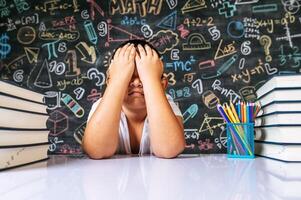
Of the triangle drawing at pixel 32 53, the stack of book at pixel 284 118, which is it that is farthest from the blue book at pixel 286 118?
the triangle drawing at pixel 32 53

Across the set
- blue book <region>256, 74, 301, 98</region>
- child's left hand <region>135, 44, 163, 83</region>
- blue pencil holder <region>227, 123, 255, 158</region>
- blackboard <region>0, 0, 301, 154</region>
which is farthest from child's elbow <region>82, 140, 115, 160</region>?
blackboard <region>0, 0, 301, 154</region>

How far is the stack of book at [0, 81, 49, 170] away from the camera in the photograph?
1.99 feet

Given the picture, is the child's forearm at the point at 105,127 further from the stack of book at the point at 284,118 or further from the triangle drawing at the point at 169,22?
the triangle drawing at the point at 169,22

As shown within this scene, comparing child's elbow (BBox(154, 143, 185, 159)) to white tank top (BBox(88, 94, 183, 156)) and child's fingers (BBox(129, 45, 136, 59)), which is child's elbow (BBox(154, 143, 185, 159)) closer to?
white tank top (BBox(88, 94, 183, 156))

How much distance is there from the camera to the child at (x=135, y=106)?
0.88 metres

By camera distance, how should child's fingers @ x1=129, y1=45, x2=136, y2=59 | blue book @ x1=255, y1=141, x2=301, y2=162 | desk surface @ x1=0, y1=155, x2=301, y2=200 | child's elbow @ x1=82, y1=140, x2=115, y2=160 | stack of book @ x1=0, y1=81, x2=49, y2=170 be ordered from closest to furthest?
desk surface @ x1=0, y1=155, x2=301, y2=200 < stack of book @ x1=0, y1=81, x2=49, y2=170 < blue book @ x1=255, y1=141, x2=301, y2=162 < child's elbow @ x1=82, y1=140, x2=115, y2=160 < child's fingers @ x1=129, y1=45, x2=136, y2=59

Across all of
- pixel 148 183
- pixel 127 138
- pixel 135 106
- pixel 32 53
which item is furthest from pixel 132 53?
pixel 32 53

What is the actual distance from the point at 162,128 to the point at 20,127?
37cm

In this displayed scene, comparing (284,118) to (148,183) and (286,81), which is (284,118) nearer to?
(286,81)

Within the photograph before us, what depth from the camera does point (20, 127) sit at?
662 mm

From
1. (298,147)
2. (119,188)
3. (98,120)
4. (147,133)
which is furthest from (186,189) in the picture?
(147,133)

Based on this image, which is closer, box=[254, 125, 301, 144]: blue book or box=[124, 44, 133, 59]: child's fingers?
box=[254, 125, 301, 144]: blue book

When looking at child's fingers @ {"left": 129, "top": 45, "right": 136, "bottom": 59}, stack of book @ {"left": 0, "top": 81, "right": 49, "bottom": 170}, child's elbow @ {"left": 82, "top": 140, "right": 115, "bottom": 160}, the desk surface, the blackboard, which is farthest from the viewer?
the blackboard

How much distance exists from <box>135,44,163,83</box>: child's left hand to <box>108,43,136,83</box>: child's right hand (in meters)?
0.02
